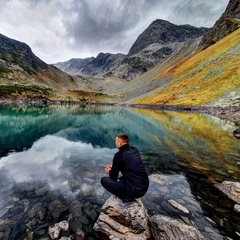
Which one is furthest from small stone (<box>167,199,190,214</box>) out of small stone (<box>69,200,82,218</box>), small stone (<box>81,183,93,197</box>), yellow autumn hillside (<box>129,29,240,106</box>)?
yellow autumn hillside (<box>129,29,240,106</box>)

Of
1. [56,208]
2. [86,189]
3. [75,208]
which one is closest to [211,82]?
[86,189]

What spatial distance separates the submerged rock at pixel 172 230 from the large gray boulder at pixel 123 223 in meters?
0.42

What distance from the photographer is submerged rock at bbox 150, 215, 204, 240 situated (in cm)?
686

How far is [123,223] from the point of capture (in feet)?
24.2

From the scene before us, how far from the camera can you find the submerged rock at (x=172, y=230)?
6.86 m

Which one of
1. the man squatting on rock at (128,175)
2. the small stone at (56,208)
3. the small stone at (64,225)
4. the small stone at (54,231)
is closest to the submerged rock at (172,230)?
the man squatting on rock at (128,175)

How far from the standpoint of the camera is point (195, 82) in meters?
115

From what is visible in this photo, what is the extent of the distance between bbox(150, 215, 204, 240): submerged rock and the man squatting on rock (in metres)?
1.36

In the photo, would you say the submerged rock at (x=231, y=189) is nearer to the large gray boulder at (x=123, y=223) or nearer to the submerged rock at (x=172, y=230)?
the submerged rock at (x=172, y=230)

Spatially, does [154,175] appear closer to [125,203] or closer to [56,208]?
[125,203]

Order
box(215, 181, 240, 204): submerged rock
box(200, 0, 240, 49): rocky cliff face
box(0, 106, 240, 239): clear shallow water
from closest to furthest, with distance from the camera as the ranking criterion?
box(0, 106, 240, 239): clear shallow water
box(215, 181, 240, 204): submerged rock
box(200, 0, 240, 49): rocky cliff face

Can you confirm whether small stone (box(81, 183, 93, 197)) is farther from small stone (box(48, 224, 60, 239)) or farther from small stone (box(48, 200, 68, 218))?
small stone (box(48, 224, 60, 239))

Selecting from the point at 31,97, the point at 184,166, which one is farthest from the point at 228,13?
the point at 184,166

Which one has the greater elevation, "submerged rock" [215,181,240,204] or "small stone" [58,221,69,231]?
"submerged rock" [215,181,240,204]
